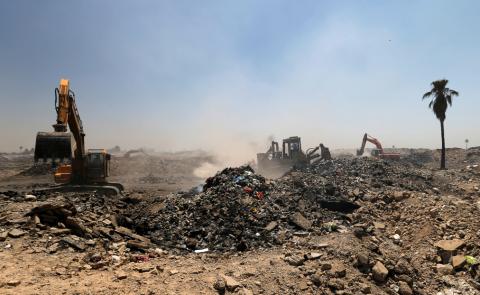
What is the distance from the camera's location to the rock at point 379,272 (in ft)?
22.0

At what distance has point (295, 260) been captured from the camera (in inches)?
271

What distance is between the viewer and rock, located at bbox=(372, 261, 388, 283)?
22.0 ft

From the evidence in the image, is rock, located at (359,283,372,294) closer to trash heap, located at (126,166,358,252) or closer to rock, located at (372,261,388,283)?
rock, located at (372,261,388,283)

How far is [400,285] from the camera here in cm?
665

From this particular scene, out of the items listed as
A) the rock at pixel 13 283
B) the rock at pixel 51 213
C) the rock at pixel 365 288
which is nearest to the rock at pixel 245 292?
the rock at pixel 365 288

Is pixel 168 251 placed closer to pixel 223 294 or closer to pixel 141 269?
pixel 141 269

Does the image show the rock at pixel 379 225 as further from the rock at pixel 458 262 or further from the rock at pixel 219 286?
the rock at pixel 219 286

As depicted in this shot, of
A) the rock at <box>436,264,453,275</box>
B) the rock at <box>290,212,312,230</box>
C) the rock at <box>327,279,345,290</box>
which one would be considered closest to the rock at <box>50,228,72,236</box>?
the rock at <box>327,279,345,290</box>

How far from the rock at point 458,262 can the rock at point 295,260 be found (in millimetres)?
3583

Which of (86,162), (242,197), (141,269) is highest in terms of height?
(86,162)

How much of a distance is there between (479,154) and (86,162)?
117 feet

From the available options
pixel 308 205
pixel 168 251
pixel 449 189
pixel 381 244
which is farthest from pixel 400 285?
pixel 449 189

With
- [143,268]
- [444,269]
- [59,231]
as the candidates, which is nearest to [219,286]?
[143,268]

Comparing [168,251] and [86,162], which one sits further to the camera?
[86,162]
